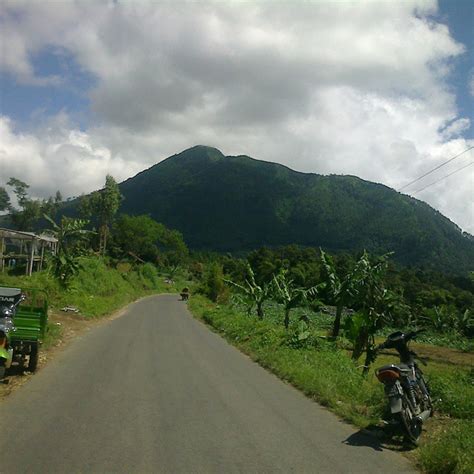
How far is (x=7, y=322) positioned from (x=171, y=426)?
4177mm

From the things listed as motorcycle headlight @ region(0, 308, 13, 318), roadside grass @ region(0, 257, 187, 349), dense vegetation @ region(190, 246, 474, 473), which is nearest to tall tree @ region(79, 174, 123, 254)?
roadside grass @ region(0, 257, 187, 349)

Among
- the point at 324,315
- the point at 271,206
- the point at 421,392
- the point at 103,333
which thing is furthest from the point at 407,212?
the point at 421,392

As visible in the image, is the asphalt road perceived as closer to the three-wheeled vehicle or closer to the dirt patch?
the three-wheeled vehicle

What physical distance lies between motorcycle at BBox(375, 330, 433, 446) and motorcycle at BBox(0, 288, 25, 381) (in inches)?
220

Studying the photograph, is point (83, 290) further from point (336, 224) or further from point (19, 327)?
point (336, 224)

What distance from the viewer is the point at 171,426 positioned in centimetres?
656

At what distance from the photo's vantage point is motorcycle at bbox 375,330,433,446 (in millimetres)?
6117

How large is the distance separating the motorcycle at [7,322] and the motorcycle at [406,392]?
558cm

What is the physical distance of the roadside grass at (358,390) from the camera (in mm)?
5457

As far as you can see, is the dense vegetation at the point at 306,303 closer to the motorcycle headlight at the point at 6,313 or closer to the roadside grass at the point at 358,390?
the roadside grass at the point at 358,390

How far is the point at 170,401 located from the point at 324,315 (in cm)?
4713

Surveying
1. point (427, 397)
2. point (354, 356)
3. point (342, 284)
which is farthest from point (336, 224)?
point (427, 397)

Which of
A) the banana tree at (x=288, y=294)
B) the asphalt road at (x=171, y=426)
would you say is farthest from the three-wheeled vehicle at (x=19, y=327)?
the banana tree at (x=288, y=294)

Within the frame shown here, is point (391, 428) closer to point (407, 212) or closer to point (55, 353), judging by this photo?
point (55, 353)
